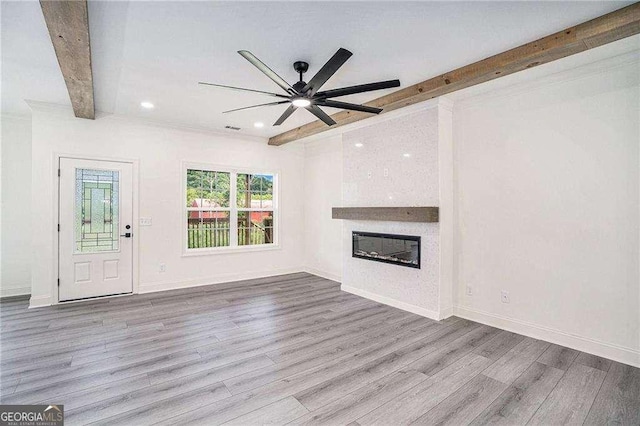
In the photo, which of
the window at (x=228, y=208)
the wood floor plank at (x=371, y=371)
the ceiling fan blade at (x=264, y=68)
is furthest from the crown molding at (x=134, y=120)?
the wood floor plank at (x=371, y=371)

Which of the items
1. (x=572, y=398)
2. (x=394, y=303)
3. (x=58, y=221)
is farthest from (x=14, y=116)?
(x=572, y=398)

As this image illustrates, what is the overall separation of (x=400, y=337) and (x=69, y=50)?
4.06 meters

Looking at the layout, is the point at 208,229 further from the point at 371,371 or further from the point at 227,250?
the point at 371,371

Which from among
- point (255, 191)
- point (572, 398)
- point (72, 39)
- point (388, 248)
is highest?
point (72, 39)

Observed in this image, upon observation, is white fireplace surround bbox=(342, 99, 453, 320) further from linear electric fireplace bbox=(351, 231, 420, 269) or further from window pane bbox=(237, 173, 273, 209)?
window pane bbox=(237, 173, 273, 209)

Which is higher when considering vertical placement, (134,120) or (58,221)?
(134,120)

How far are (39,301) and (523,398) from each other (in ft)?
19.0

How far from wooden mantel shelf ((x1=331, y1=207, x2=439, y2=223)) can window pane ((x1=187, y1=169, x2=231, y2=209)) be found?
2.18 m

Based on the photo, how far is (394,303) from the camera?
444 centimetres

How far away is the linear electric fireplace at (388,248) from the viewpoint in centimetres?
421

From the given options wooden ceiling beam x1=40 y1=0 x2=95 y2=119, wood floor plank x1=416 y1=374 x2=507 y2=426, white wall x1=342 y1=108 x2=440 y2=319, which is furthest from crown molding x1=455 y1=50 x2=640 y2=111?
wooden ceiling beam x1=40 y1=0 x2=95 y2=119

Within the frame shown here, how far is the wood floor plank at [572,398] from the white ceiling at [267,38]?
2821mm

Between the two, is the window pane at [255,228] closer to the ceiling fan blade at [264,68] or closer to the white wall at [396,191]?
the white wall at [396,191]

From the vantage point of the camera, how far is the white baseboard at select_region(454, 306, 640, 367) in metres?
2.80
